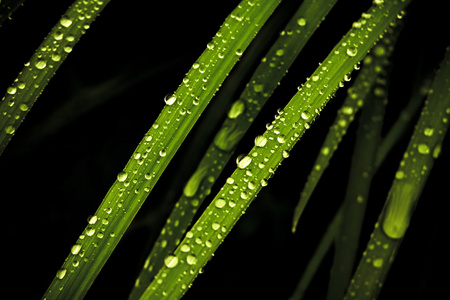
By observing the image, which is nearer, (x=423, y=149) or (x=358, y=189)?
(x=423, y=149)

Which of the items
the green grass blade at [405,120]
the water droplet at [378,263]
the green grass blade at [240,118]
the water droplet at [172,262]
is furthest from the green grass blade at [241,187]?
the green grass blade at [405,120]

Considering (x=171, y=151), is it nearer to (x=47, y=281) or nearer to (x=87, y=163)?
(x=87, y=163)

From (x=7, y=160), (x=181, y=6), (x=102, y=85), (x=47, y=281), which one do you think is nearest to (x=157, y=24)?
(x=181, y=6)

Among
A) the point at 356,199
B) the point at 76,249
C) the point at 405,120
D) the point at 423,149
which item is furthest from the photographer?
the point at 405,120

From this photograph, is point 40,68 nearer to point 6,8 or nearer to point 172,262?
point 6,8

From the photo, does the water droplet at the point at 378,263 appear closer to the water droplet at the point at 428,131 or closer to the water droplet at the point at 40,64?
the water droplet at the point at 428,131

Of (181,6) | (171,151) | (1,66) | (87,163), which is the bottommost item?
(87,163)

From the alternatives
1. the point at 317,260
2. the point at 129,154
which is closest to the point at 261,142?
the point at 317,260
